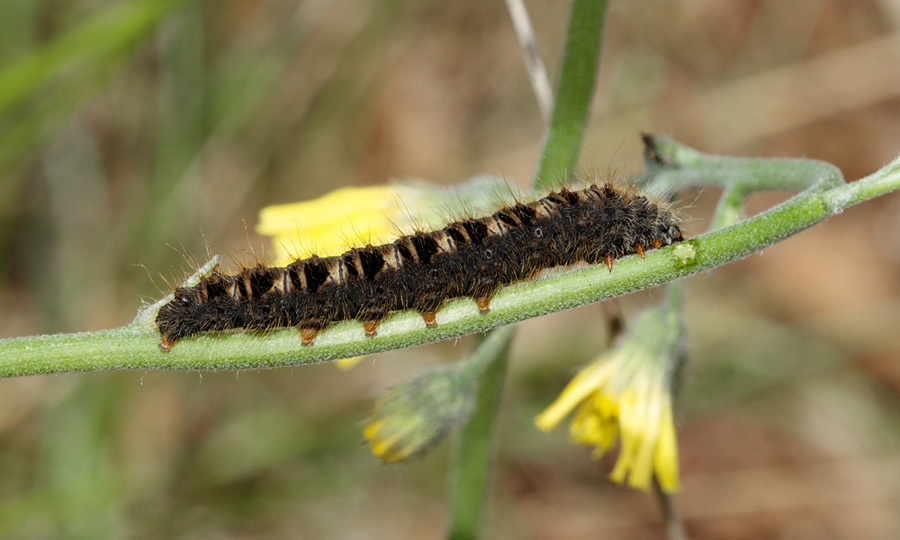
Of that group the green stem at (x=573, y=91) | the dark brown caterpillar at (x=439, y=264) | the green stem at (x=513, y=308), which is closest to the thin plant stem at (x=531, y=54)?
the green stem at (x=573, y=91)

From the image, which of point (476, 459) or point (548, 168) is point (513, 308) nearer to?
point (548, 168)

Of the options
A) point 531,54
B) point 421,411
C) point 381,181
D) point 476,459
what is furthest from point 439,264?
point 381,181

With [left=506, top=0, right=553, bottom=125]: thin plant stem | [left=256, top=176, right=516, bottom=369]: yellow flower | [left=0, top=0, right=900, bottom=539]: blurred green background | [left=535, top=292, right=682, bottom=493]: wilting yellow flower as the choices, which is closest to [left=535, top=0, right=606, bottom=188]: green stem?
[left=256, top=176, right=516, bottom=369]: yellow flower

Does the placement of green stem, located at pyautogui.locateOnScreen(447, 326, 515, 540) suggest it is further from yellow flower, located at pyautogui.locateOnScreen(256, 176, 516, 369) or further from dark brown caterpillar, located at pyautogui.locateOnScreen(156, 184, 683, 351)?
yellow flower, located at pyautogui.locateOnScreen(256, 176, 516, 369)

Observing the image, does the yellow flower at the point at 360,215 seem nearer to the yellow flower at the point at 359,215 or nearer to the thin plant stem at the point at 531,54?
the yellow flower at the point at 359,215

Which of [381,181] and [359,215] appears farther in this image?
[381,181]

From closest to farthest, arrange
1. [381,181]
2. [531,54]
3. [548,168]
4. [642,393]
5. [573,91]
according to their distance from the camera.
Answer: [573,91] → [642,393] → [548,168] → [531,54] → [381,181]
